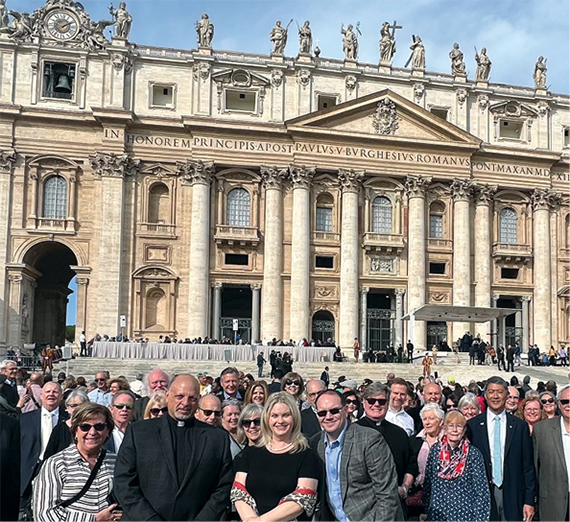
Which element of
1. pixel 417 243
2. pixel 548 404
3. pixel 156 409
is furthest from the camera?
pixel 417 243

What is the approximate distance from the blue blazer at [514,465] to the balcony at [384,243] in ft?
118

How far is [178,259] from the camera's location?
42250 mm

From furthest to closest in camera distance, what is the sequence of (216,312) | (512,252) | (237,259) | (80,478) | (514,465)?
(512,252)
(237,259)
(216,312)
(514,465)
(80,478)

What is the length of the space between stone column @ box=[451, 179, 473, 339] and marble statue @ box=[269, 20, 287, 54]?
13070 mm

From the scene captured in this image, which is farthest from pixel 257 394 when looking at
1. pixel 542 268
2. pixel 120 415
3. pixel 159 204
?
pixel 542 268

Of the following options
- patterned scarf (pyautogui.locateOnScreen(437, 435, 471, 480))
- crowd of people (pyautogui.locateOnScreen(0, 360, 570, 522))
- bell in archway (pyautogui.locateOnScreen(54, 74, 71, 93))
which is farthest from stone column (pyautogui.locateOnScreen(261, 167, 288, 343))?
patterned scarf (pyautogui.locateOnScreen(437, 435, 471, 480))

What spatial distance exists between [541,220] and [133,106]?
1007 inches

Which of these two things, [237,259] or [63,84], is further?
[237,259]

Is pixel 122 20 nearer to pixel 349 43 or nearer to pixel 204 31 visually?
pixel 204 31

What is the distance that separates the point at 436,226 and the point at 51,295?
24.3 metres

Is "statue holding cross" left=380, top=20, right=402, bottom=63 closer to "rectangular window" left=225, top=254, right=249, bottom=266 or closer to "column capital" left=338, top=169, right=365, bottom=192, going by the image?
"column capital" left=338, top=169, right=365, bottom=192

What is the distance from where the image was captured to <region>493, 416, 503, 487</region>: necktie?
800 centimetres

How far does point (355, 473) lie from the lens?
6.12 m

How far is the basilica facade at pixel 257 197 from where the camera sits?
135 feet
